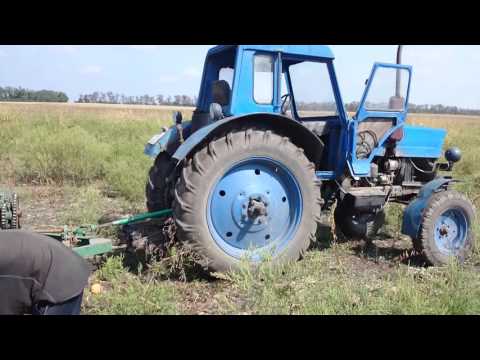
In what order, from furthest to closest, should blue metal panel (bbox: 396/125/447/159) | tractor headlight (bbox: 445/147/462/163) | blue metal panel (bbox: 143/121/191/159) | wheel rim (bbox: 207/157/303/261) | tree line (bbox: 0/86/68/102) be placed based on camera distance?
tree line (bbox: 0/86/68/102) < tractor headlight (bbox: 445/147/462/163) < blue metal panel (bbox: 396/125/447/159) < blue metal panel (bbox: 143/121/191/159) < wheel rim (bbox: 207/157/303/261)

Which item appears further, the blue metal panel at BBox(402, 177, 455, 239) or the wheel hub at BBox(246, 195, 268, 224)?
the blue metal panel at BBox(402, 177, 455, 239)

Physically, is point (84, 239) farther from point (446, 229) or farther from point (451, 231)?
point (451, 231)

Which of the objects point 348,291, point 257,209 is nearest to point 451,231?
point 348,291

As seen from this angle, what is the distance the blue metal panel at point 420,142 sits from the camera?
5578 millimetres

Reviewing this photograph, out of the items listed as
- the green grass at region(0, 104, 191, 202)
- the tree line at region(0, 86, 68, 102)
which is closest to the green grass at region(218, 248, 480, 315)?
the green grass at region(0, 104, 191, 202)

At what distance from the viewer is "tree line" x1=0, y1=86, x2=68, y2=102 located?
187 ft

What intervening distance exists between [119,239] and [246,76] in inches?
88.8

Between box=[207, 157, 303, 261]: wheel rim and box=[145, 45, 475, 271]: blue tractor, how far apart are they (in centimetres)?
1

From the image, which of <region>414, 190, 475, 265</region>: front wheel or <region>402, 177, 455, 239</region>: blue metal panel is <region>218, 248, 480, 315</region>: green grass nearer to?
<region>414, 190, 475, 265</region>: front wheel

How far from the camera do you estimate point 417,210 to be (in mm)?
Result: 4777

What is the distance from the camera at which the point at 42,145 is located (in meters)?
9.05

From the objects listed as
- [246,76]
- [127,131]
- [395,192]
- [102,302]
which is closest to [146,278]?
[102,302]

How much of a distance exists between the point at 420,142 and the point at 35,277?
15.8 feet
